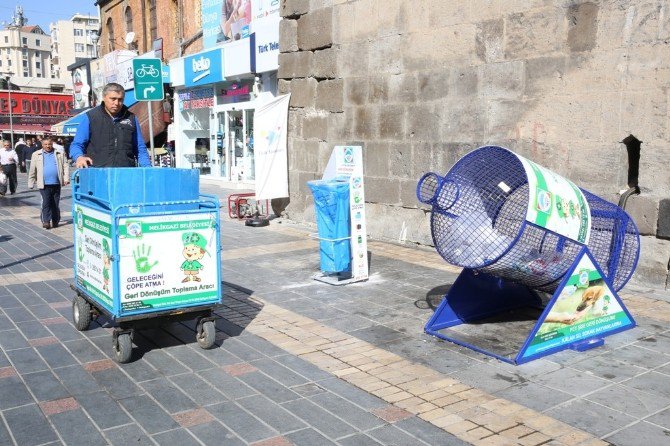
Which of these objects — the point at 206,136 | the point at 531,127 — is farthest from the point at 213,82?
the point at 531,127

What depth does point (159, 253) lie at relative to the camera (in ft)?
16.7

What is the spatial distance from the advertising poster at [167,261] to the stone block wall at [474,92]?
483 centimetres

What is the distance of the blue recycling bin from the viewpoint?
7.56 metres

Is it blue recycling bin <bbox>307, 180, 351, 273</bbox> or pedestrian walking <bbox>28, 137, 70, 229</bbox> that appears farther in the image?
pedestrian walking <bbox>28, 137, 70, 229</bbox>

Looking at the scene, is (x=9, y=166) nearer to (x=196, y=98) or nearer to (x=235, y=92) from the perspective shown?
(x=196, y=98)

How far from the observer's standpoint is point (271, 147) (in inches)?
503

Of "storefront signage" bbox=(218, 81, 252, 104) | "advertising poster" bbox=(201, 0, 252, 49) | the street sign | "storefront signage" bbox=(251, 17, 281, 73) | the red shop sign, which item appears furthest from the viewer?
the red shop sign

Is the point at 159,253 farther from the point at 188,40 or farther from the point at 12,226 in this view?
the point at 188,40

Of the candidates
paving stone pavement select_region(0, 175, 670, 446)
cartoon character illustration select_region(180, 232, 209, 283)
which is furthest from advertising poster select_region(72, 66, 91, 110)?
cartoon character illustration select_region(180, 232, 209, 283)

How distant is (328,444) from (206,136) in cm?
2009

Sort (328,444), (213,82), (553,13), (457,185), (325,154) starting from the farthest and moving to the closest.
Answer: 1. (213,82)
2. (325,154)
3. (553,13)
4. (457,185)
5. (328,444)

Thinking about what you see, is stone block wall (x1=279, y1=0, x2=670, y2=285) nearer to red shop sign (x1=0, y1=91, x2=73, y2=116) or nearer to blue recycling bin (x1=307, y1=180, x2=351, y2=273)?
blue recycling bin (x1=307, y1=180, x2=351, y2=273)

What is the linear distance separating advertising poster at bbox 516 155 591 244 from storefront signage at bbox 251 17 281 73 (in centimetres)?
1143

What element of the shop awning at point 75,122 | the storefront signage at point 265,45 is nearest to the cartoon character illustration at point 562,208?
the storefront signage at point 265,45
